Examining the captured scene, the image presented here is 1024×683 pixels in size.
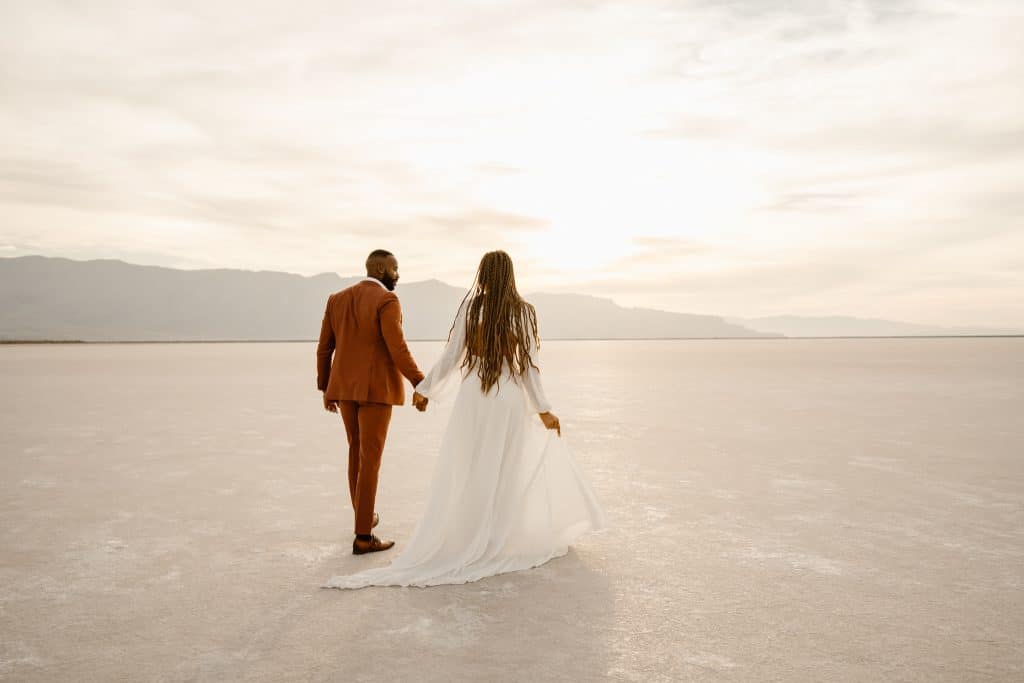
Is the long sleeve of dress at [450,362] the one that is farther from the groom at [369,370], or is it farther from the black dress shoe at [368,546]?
the black dress shoe at [368,546]

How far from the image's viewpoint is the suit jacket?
196 inches

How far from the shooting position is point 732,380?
81.2ft

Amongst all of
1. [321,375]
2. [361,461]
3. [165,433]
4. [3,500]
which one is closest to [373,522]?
[361,461]

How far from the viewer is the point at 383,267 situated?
16.9ft

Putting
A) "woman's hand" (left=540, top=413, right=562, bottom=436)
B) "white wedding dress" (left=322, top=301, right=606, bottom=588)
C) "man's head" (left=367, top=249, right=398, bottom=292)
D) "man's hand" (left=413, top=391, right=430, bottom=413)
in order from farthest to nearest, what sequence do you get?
"man's head" (left=367, top=249, right=398, bottom=292) → "man's hand" (left=413, top=391, right=430, bottom=413) → "woman's hand" (left=540, top=413, right=562, bottom=436) → "white wedding dress" (left=322, top=301, right=606, bottom=588)

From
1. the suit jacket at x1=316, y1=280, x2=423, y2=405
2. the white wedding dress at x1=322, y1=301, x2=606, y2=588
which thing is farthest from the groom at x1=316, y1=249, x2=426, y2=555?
the white wedding dress at x1=322, y1=301, x2=606, y2=588

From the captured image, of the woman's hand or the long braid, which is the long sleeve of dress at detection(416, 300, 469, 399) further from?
the woman's hand

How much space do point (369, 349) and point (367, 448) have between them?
0.72 metres

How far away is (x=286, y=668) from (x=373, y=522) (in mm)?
1924

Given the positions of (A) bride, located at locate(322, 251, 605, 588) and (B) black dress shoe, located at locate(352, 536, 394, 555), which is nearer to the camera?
(A) bride, located at locate(322, 251, 605, 588)

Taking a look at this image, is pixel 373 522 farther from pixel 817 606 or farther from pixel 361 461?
pixel 817 606

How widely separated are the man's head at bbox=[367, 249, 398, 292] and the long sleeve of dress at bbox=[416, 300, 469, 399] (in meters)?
0.68

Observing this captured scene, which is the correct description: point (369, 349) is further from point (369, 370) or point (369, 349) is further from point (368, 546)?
point (368, 546)

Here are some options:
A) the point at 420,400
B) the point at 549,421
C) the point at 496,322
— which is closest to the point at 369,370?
the point at 420,400
